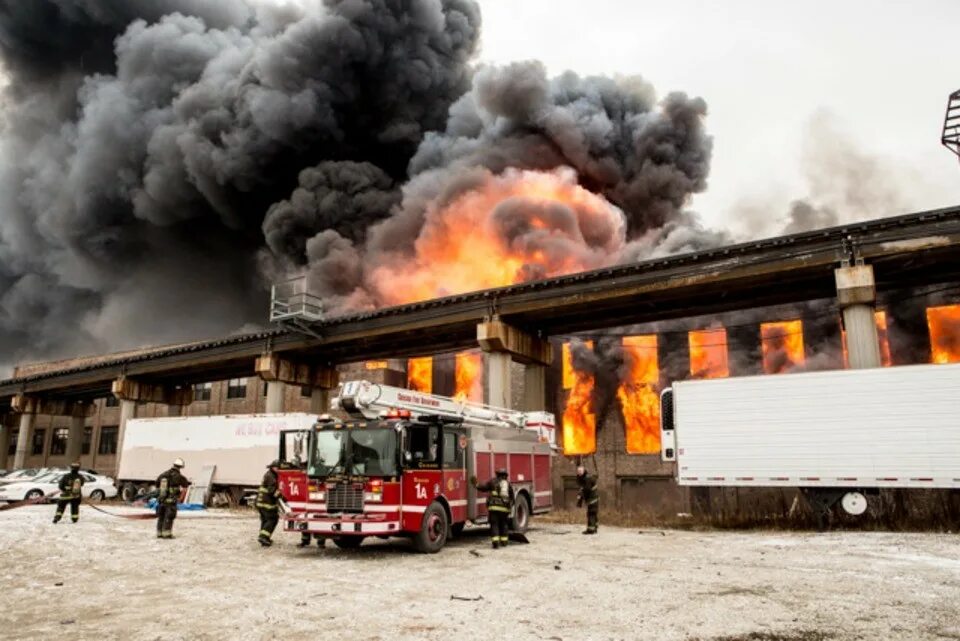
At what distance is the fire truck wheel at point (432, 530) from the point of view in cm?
1163

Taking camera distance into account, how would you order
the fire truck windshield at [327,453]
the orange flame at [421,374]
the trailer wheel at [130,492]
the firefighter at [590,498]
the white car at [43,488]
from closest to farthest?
the fire truck windshield at [327,453]
the firefighter at [590,498]
the white car at [43,488]
the trailer wheel at [130,492]
the orange flame at [421,374]

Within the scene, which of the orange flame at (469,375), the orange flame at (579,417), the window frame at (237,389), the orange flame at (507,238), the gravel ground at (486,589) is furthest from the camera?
the window frame at (237,389)

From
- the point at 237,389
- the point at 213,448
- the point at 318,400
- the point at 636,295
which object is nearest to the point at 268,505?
the point at 636,295

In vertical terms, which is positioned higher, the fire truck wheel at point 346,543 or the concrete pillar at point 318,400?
the concrete pillar at point 318,400

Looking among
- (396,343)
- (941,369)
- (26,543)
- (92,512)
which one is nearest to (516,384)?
(396,343)

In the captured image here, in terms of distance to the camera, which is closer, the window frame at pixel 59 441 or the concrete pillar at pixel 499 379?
the concrete pillar at pixel 499 379

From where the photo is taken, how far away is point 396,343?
32.0 m

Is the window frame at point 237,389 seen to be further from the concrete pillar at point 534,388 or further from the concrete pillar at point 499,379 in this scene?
the concrete pillar at point 499,379

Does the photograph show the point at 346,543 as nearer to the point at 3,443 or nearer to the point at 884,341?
the point at 884,341

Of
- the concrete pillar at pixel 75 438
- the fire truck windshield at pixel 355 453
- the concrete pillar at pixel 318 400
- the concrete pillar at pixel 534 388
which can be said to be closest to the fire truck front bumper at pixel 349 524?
the fire truck windshield at pixel 355 453

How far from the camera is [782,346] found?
32281 mm

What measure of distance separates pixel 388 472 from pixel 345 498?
857mm

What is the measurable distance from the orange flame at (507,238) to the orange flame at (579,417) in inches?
230

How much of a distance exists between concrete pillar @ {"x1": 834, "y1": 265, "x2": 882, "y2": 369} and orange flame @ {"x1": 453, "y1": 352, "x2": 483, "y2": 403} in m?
22.9
